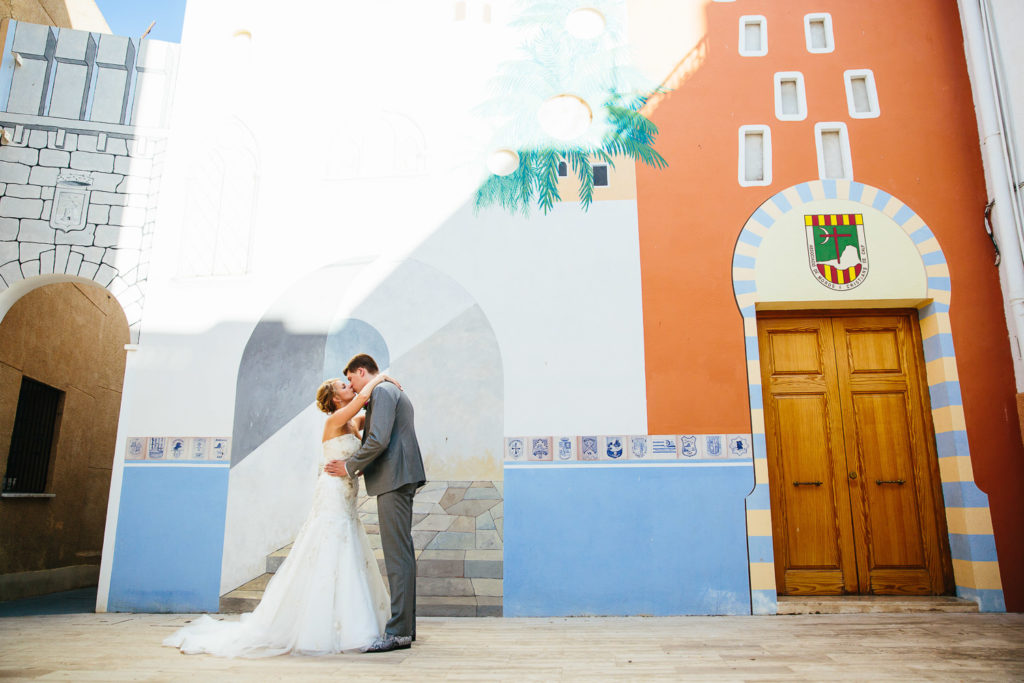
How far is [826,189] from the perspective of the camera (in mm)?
5387

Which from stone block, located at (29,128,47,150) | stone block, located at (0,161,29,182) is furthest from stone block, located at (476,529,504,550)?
stone block, located at (29,128,47,150)

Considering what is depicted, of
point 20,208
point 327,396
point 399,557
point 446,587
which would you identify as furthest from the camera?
point 20,208

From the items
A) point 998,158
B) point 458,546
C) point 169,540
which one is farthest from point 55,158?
point 998,158

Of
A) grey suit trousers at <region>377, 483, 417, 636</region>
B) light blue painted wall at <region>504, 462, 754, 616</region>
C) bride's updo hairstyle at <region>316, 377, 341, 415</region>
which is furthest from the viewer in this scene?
light blue painted wall at <region>504, 462, 754, 616</region>

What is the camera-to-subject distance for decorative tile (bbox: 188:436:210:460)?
17.2 ft

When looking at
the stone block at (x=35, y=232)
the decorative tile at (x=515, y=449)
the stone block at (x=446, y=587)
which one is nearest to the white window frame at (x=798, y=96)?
the decorative tile at (x=515, y=449)

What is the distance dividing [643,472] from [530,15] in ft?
12.7

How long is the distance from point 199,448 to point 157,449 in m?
0.33

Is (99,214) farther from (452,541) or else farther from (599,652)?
(599,652)

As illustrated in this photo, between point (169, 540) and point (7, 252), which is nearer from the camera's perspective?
point (169, 540)

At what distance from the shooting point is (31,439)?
6793mm

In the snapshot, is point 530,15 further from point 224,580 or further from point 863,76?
point 224,580

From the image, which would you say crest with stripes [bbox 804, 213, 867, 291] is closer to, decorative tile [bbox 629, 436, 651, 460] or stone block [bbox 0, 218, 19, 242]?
decorative tile [bbox 629, 436, 651, 460]

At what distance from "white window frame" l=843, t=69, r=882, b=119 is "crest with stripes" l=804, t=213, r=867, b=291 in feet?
2.91
